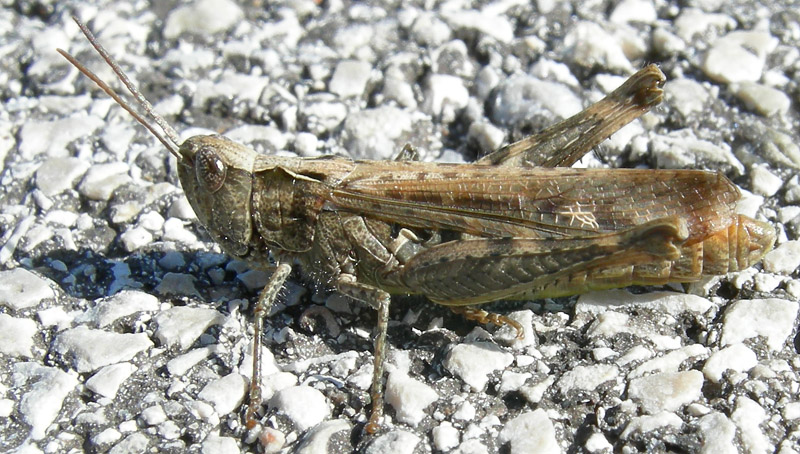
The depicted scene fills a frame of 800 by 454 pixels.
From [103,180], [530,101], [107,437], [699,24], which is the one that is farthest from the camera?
[699,24]

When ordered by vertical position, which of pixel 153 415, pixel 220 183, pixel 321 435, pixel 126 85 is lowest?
pixel 321 435

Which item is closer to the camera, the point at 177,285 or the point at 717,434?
the point at 717,434

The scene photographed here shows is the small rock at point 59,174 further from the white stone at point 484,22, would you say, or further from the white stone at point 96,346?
the white stone at point 484,22

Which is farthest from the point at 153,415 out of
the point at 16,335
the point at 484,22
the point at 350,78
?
the point at 484,22

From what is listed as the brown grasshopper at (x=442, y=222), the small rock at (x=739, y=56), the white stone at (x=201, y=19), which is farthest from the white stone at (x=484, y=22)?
the brown grasshopper at (x=442, y=222)

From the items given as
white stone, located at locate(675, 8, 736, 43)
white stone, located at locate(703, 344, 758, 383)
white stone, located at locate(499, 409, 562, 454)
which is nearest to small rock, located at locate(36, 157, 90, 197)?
white stone, located at locate(499, 409, 562, 454)

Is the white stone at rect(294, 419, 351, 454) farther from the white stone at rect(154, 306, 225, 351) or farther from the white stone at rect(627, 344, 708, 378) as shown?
the white stone at rect(627, 344, 708, 378)

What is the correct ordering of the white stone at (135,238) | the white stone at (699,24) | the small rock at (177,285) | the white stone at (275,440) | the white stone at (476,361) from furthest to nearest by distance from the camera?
the white stone at (699,24) → the white stone at (135,238) → the small rock at (177,285) → the white stone at (476,361) → the white stone at (275,440)

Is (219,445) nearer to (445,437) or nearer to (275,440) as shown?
(275,440)
